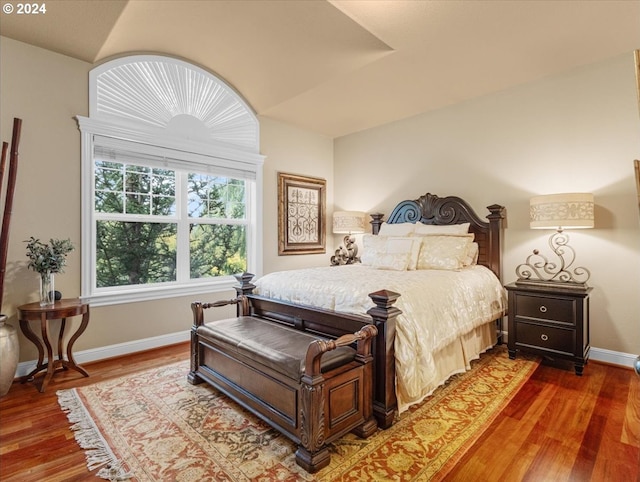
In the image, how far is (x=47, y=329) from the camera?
279 cm

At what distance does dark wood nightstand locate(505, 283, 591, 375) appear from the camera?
109 inches

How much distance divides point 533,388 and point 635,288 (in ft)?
4.45

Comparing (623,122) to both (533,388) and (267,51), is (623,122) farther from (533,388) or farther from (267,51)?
(267,51)

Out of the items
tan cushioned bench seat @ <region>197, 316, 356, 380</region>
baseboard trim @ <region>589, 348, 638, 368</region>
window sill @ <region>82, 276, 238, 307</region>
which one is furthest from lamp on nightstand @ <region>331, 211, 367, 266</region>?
baseboard trim @ <region>589, 348, 638, 368</region>

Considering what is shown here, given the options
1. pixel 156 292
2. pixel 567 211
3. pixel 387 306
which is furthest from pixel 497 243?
pixel 156 292

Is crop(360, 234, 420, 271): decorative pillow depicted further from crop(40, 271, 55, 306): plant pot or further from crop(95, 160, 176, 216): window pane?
crop(40, 271, 55, 306): plant pot

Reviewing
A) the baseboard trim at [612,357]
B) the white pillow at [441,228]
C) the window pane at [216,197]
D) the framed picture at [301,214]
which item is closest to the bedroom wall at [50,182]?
the window pane at [216,197]

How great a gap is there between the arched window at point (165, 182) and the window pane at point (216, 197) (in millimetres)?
12

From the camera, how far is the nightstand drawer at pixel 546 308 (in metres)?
2.82

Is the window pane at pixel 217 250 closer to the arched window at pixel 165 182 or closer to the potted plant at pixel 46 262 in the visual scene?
the arched window at pixel 165 182

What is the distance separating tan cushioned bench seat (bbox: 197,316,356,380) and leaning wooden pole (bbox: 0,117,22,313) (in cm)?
162

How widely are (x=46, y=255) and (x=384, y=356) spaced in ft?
9.13

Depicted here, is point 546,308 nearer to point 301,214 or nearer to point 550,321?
point 550,321

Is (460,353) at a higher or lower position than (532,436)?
higher
